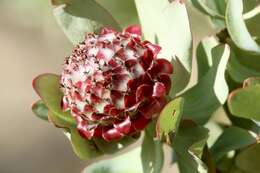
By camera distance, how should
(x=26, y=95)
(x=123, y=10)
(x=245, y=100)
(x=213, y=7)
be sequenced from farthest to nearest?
(x=26, y=95), (x=123, y=10), (x=213, y=7), (x=245, y=100)

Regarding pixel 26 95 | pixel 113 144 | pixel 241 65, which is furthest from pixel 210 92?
pixel 26 95

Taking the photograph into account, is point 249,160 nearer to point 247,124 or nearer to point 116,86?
point 247,124

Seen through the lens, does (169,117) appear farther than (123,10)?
No

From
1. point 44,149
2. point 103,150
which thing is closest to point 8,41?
point 44,149

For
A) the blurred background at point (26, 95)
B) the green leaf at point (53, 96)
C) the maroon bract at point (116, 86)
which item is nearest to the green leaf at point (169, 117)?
the maroon bract at point (116, 86)

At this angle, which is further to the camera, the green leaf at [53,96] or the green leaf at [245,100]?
the green leaf at [53,96]

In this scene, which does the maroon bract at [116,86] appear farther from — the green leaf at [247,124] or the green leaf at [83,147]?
the green leaf at [247,124]
